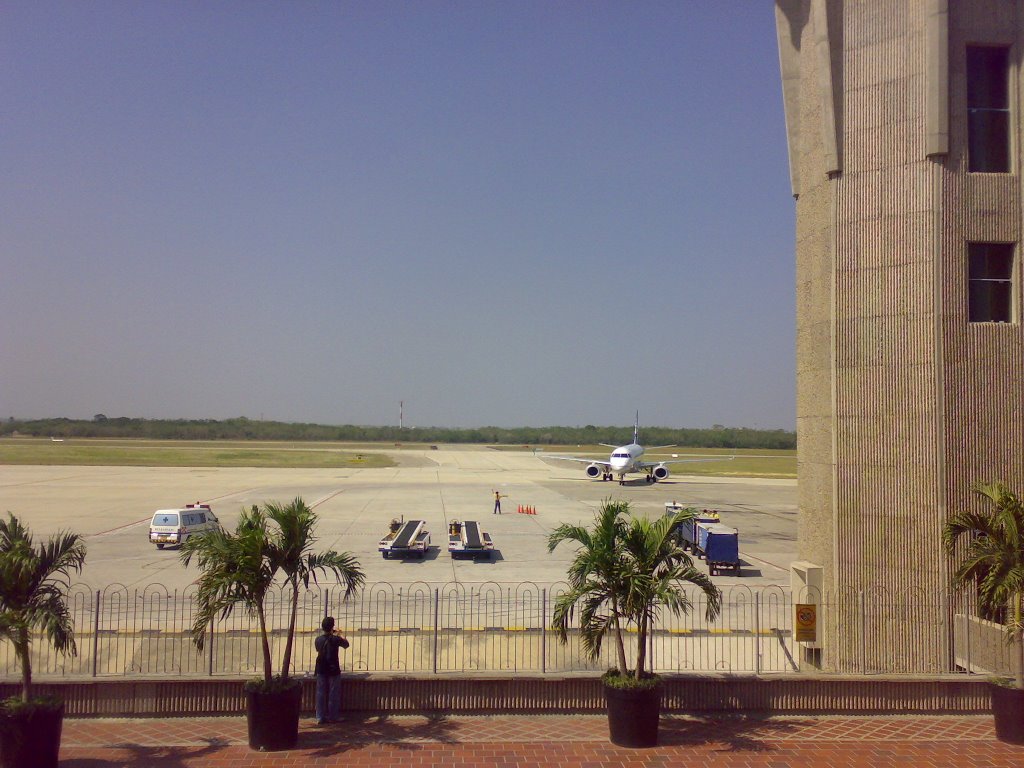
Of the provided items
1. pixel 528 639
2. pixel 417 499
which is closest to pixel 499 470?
pixel 417 499

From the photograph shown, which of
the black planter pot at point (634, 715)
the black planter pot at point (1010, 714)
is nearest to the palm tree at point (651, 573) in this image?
the black planter pot at point (634, 715)

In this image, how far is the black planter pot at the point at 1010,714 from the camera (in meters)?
11.2

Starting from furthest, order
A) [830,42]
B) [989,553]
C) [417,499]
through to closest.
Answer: [417,499] → [830,42] → [989,553]

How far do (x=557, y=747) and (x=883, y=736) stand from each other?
504 centimetres

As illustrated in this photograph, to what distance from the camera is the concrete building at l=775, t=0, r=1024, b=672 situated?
14594 millimetres

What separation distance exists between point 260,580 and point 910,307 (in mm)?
12859

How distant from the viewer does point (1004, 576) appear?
38.2 ft

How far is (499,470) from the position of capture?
3398 inches

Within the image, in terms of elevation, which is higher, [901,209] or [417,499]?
[901,209]

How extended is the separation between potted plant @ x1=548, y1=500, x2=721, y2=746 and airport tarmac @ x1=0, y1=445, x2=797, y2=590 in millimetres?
13856

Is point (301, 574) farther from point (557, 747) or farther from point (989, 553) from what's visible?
point (989, 553)

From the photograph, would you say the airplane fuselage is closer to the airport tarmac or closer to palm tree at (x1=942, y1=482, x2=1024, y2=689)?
the airport tarmac

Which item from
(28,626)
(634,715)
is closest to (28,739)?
(28,626)

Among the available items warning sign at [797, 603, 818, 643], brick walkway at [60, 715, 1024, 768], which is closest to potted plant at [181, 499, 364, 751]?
brick walkway at [60, 715, 1024, 768]
